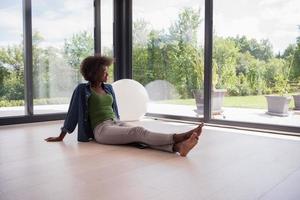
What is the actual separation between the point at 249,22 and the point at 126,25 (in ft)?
7.38

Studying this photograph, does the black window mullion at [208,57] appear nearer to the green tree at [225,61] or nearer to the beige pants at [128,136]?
the green tree at [225,61]

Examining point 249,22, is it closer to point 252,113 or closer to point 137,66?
point 252,113

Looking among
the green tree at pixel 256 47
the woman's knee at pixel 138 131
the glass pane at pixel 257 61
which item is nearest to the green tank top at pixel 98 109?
the woman's knee at pixel 138 131

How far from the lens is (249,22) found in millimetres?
4344

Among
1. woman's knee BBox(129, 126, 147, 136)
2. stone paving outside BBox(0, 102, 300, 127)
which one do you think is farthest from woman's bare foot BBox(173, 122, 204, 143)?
stone paving outside BBox(0, 102, 300, 127)

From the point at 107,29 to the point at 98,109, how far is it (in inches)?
111

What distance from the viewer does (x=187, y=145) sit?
2652 mm

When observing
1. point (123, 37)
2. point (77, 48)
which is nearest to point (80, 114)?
point (77, 48)

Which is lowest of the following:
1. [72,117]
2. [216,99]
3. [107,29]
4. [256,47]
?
[72,117]

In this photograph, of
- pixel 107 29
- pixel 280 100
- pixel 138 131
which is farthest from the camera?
pixel 107 29

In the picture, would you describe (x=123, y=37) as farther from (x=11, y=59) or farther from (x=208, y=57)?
(x=11, y=59)

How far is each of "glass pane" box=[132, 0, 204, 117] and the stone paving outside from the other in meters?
0.02

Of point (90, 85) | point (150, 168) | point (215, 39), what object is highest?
point (215, 39)

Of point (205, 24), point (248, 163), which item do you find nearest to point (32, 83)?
point (205, 24)
